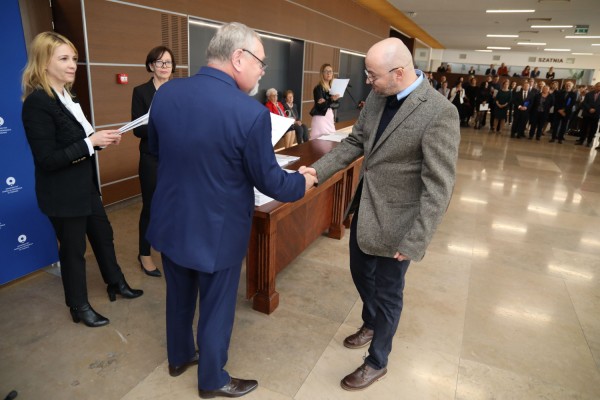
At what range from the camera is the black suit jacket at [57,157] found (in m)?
1.94

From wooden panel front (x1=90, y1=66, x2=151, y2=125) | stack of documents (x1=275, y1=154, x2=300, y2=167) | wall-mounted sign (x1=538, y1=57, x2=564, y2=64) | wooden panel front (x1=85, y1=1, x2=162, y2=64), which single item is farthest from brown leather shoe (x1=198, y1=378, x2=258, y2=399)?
wall-mounted sign (x1=538, y1=57, x2=564, y2=64)

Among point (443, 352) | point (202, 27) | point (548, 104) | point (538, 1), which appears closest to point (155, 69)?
point (443, 352)

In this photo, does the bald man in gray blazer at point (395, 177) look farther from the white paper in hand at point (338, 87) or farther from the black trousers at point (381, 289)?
the white paper in hand at point (338, 87)

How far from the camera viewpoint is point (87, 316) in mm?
2350

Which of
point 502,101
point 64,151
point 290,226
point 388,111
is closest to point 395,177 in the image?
point 388,111

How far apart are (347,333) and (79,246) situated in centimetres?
165

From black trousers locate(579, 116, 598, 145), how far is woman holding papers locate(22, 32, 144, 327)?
12.1 m

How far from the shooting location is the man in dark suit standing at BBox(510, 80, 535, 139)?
1126cm

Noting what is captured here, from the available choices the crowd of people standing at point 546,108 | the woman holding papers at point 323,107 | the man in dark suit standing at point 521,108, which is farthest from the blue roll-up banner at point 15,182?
the man in dark suit standing at point 521,108

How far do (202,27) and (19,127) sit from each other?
3.59 meters

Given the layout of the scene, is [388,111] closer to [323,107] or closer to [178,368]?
[178,368]

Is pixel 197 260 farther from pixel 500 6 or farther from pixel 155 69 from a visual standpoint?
pixel 500 6

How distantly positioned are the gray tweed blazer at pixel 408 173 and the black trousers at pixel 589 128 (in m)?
11.4

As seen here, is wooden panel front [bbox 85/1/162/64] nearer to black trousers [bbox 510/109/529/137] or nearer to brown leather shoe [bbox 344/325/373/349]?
brown leather shoe [bbox 344/325/373/349]
